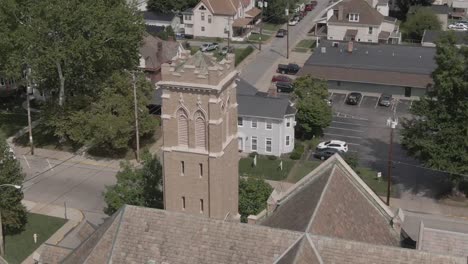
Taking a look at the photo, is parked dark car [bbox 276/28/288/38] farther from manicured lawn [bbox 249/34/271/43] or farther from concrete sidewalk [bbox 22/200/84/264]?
concrete sidewalk [bbox 22/200/84/264]

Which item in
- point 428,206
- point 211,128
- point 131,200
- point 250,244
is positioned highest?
point 211,128

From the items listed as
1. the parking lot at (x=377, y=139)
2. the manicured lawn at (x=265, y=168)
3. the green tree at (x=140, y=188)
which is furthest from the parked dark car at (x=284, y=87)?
the green tree at (x=140, y=188)

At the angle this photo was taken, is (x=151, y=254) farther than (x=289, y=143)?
No

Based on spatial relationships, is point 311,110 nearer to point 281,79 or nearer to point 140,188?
point 281,79

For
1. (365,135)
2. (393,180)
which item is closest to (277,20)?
(365,135)

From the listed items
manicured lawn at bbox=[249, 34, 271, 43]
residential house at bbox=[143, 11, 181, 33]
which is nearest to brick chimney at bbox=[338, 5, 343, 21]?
manicured lawn at bbox=[249, 34, 271, 43]

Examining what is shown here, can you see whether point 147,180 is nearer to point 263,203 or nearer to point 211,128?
point 263,203
